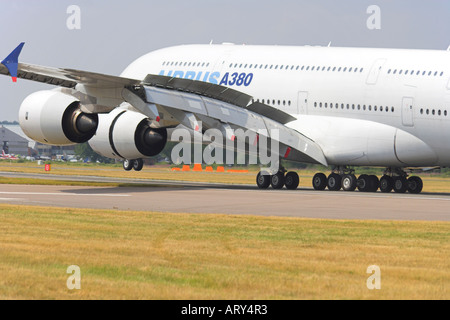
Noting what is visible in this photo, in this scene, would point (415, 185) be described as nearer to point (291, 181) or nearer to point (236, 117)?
point (291, 181)

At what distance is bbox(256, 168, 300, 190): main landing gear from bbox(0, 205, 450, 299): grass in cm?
1649

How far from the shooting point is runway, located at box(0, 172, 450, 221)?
997 inches

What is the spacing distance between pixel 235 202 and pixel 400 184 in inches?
499

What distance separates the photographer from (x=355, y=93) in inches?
1463

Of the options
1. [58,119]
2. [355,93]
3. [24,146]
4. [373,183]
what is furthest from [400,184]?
[24,146]

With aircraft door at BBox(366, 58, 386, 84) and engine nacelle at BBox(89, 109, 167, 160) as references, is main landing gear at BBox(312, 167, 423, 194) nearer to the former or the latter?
aircraft door at BBox(366, 58, 386, 84)

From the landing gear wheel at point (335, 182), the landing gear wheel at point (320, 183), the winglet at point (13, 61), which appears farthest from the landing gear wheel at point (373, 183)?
the winglet at point (13, 61)

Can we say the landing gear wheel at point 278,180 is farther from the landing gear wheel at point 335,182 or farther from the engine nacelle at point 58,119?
the engine nacelle at point 58,119

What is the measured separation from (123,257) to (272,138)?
23.5m

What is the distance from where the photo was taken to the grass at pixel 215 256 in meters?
12.1

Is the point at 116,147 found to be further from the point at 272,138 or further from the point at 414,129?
the point at 414,129

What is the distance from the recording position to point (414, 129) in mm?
35438
